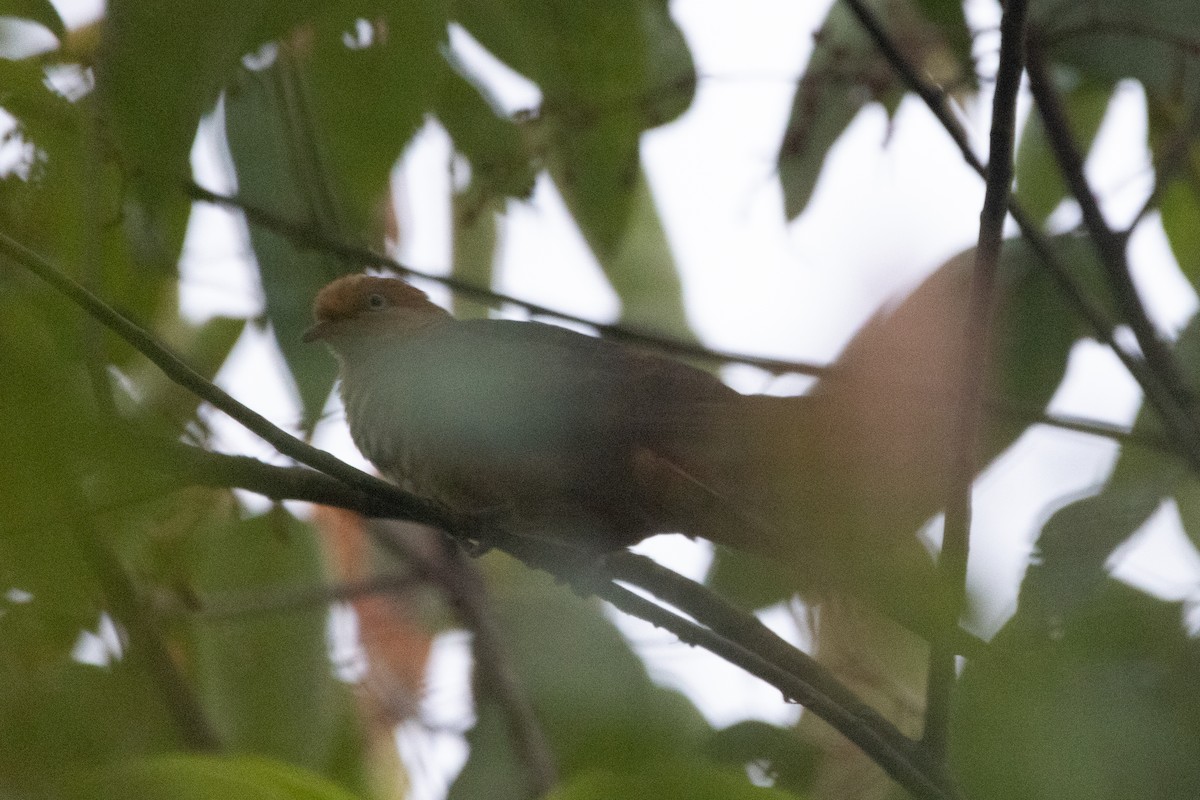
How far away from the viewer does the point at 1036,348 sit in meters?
3.68

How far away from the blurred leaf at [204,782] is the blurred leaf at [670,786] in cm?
22

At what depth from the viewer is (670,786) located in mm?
1312

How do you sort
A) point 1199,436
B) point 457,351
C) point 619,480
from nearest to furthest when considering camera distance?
point 1199,436, point 619,480, point 457,351

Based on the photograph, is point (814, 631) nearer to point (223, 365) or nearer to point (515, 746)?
point (515, 746)

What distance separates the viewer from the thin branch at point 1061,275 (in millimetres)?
2785

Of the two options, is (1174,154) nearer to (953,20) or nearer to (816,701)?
(953,20)

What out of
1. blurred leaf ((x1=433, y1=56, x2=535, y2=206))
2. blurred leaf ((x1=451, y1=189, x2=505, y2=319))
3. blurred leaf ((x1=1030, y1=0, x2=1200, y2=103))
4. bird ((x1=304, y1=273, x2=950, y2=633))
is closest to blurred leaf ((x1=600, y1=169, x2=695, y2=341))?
blurred leaf ((x1=451, y1=189, x2=505, y2=319))

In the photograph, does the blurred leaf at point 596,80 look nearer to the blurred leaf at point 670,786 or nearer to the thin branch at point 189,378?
the thin branch at point 189,378

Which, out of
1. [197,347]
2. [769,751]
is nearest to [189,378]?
[769,751]

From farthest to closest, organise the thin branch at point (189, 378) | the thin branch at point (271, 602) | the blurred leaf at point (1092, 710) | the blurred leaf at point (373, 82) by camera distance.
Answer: the thin branch at point (271, 602)
the blurred leaf at point (373, 82)
the thin branch at point (189, 378)
the blurred leaf at point (1092, 710)

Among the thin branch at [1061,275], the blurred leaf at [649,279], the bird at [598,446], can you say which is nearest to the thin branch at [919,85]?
the thin branch at [1061,275]

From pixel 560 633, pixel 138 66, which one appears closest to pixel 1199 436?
pixel 138 66

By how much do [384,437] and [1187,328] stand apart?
1967 millimetres

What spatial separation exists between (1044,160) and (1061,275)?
1.24 meters
